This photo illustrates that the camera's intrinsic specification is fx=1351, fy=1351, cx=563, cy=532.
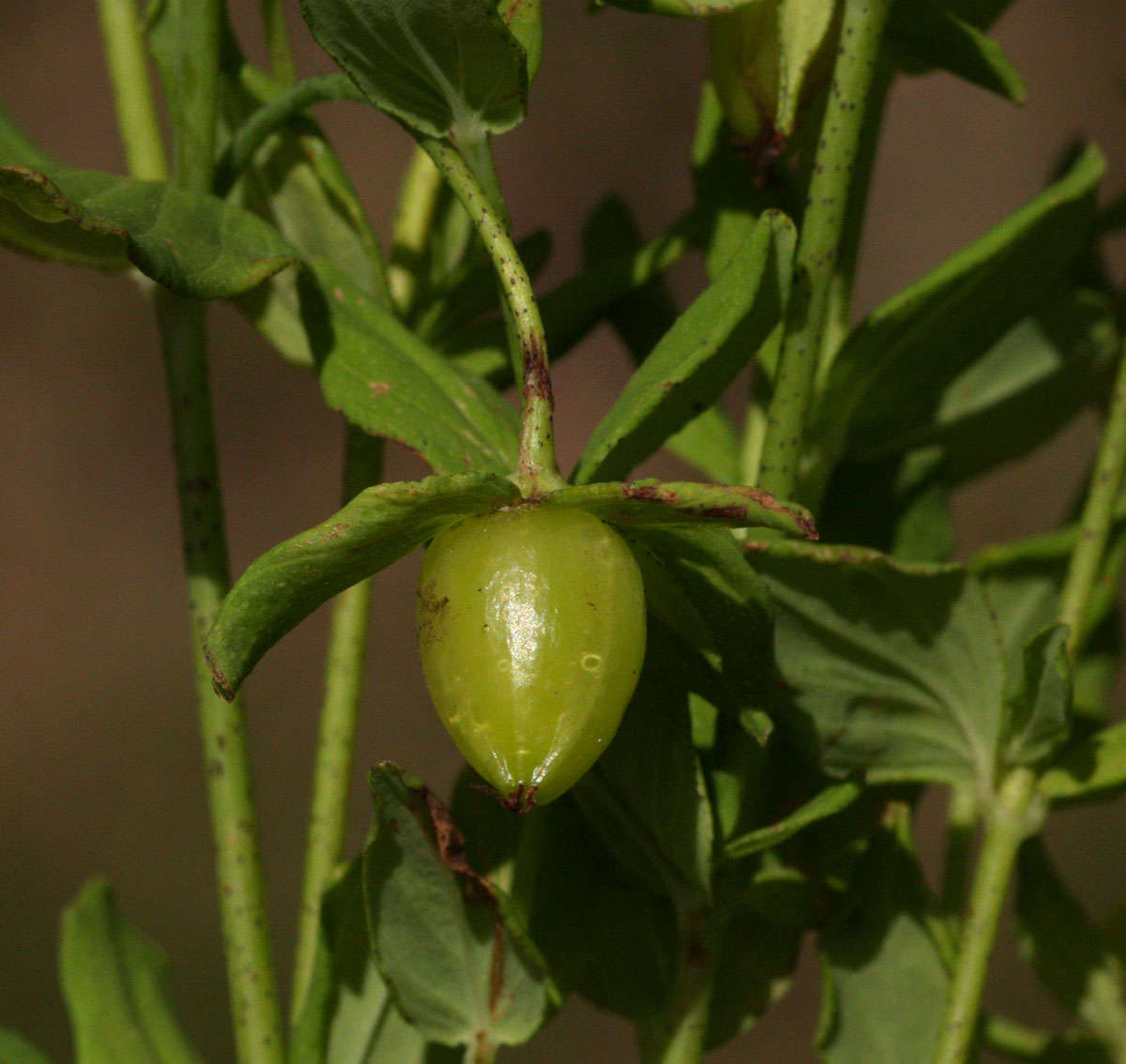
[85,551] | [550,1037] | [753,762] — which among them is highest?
[753,762]

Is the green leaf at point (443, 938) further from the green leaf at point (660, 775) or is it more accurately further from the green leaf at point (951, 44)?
the green leaf at point (951, 44)

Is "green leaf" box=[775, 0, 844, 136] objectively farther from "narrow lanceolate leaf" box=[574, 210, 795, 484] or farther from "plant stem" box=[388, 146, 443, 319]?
"plant stem" box=[388, 146, 443, 319]

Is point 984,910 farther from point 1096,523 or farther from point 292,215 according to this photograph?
point 292,215

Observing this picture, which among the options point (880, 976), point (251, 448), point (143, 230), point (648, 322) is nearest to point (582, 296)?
point (648, 322)

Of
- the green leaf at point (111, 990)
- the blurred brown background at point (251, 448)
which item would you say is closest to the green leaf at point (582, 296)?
the green leaf at point (111, 990)

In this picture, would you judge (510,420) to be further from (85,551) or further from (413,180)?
(85,551)

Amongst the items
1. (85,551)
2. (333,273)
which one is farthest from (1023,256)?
(85,551)
